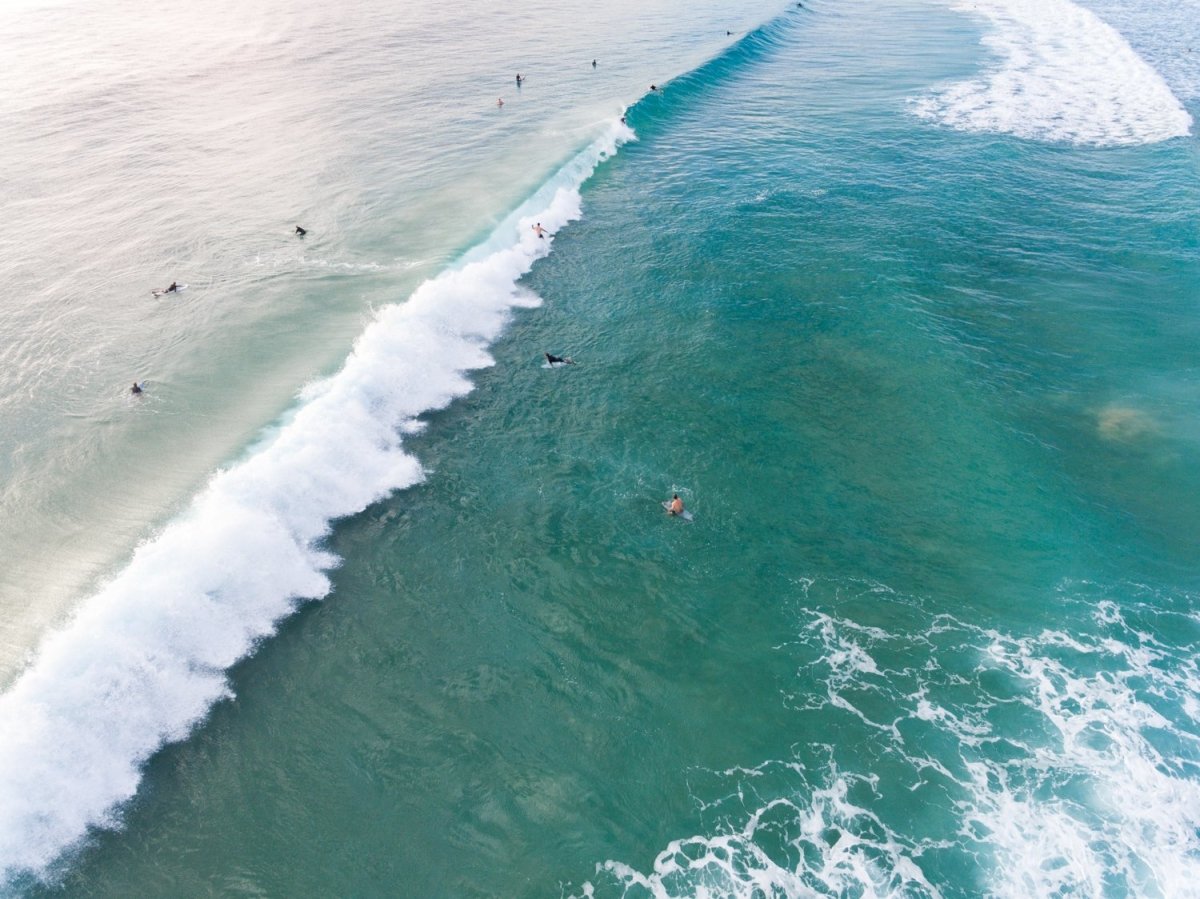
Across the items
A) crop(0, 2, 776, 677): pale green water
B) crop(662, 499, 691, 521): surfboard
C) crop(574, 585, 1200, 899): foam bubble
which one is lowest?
crop(574, 585, 1200, 899): foam bubble

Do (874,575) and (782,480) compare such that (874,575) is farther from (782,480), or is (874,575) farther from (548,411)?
(548,411)

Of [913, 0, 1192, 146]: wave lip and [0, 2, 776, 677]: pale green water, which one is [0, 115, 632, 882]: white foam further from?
[913, 0, 1192, 146]: wave lip

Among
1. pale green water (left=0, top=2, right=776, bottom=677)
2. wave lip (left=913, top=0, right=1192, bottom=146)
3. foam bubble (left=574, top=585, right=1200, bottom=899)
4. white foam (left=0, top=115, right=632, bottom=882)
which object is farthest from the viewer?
wave lip (left=913, top=0, right=1192, bottom=146)

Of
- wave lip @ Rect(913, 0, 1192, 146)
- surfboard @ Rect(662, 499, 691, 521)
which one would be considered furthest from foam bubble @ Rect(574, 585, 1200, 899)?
wave lip @ Rect(913, 0, 1192, 146)

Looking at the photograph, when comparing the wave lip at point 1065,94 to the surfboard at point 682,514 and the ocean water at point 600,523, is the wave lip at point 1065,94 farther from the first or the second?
the surfboard at point 682,514

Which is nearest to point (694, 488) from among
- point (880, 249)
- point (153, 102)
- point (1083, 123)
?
point (880, 249)

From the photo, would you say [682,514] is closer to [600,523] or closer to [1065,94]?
[600,523]

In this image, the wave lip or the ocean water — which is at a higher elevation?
the wave lip
